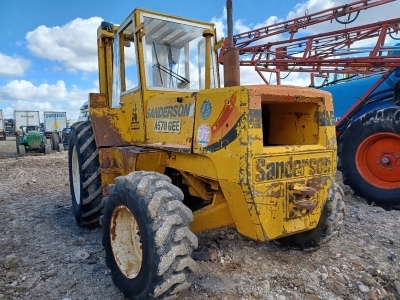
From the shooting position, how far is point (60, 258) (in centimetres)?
362

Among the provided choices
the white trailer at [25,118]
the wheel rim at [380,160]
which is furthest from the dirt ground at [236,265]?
the white trailer at [25,118]

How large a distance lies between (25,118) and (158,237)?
75.5ft

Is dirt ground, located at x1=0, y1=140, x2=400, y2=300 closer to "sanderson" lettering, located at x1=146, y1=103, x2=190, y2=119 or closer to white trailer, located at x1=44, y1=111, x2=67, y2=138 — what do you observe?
"sanderson" lettering, located at x1=146, y1=103, x2=190, y2=119

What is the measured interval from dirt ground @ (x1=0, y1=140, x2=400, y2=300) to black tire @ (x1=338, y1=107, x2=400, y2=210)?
18.0 inches

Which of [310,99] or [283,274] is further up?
Result: [310,99]

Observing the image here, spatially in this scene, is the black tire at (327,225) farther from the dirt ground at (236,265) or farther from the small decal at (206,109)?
the small decal at (206,109)

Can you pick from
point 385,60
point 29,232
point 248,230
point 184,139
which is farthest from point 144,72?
point 385,60

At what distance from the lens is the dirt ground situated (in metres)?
2.88

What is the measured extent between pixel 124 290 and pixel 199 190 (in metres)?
1.06

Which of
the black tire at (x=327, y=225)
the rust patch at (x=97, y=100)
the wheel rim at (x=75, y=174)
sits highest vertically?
the rust patch at (x=97, y=100)

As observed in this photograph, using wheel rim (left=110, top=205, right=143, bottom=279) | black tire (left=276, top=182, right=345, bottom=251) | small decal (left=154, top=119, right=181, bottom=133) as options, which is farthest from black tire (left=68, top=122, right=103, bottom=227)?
black tire (left=276, top=182, right=345, bottom=251)

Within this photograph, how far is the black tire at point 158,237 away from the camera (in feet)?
7.85

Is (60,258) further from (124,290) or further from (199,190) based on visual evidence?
(199,190)

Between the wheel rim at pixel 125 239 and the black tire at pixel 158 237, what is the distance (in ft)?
0.43
